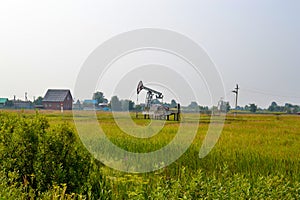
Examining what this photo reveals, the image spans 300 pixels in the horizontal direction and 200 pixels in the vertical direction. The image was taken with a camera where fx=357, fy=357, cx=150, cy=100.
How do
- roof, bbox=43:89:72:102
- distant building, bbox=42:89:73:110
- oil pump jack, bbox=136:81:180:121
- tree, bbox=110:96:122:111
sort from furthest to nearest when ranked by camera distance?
roof, bbox=43:89:72:102, distant building, bbox=42:89:73:110, oil pump jack, bbox=136:81:180:121, tree, bbox=110:96:122:111

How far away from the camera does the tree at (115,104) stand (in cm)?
624

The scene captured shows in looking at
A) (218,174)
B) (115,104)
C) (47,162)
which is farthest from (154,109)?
(47,162)

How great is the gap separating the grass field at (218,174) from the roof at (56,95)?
13.4m

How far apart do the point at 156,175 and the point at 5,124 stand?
2269 mm

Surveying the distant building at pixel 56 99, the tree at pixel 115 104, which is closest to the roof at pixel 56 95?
the distant building at pixel 56 99

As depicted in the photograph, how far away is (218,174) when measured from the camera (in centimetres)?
555

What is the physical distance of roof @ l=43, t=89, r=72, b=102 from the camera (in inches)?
911

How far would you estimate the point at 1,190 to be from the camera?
11.1 ft

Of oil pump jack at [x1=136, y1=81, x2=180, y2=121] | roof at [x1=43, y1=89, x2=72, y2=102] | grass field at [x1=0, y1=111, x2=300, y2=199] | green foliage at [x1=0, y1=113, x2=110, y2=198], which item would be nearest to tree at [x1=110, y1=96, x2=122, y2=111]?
grass field at [x1=0, y1=111, x2=300, y2=199]

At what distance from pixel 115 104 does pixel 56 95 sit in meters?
19.1

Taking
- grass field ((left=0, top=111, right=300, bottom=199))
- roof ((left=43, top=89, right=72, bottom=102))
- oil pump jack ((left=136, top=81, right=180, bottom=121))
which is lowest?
grass field ((left=0, top=111, right=300, bottom=199))

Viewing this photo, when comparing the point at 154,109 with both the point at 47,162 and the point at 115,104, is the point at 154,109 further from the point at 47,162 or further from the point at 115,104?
the point at 47,162

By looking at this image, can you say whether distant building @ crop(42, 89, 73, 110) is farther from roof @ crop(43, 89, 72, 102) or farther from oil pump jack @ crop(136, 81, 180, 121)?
oil pump jack @ crop(136, 81, 180, 121)

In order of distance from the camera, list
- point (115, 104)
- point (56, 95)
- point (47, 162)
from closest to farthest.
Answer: point (47, 162) → point (115, 104) → point (56, 95)
